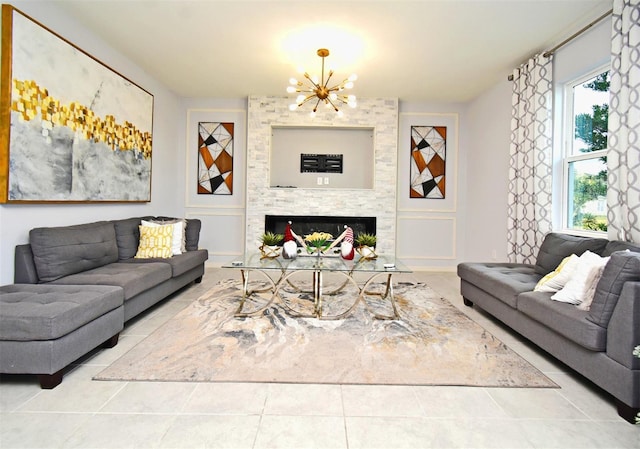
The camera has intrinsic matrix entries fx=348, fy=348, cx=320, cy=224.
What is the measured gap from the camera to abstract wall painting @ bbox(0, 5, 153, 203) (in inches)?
104

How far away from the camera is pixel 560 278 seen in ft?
8.66

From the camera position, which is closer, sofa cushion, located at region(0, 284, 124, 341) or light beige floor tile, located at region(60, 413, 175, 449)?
light beige floor tile, located at region(60, 413, 175, 449)

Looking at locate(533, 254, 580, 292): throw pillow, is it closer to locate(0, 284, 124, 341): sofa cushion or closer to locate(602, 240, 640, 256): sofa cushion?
locate(602, 240, 640, 256): sofa cushion

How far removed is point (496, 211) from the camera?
4.95 m

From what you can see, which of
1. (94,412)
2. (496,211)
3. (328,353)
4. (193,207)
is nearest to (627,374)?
(328,353)

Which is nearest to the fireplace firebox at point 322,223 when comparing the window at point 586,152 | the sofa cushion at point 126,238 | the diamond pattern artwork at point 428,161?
the diamond pattern artwork at point 428,161

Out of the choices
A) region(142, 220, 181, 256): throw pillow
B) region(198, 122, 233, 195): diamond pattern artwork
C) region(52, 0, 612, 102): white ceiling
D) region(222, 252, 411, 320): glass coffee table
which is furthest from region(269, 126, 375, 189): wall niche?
region(222, 252, 411, 320): glass coffee table

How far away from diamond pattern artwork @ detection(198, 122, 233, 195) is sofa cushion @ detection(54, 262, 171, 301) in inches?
101

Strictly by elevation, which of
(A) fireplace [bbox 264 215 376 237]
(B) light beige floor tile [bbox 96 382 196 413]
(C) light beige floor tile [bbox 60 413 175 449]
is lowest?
(C) light beige floor tile [bbox 60 413 175 449]

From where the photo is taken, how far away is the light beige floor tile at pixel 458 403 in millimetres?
1795

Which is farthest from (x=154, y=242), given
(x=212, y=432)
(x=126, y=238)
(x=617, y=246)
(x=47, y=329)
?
(x=617, y=246)

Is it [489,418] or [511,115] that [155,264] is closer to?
[489,418]

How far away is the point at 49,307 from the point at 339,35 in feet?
11.2

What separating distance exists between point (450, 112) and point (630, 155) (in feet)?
11.7
